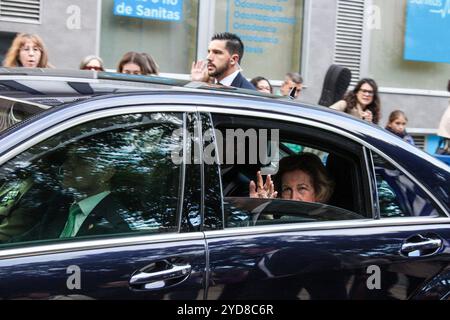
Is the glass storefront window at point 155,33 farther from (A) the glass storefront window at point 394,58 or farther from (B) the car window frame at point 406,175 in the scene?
(B) the car window frame at point 406,175

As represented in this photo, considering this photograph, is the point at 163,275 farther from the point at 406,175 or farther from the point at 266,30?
the point at 266,30

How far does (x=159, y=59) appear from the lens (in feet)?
34.5

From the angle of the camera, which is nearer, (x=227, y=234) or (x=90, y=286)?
(x=90, y=286)

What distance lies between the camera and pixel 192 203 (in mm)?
2699

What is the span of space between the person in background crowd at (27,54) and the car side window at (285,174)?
357 centimetres

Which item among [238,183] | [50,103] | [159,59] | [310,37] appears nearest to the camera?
[50,103]

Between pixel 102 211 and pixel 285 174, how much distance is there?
41.7 inches

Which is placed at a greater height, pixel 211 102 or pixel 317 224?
pixel 211 102

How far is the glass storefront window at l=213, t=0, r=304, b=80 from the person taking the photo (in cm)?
1084

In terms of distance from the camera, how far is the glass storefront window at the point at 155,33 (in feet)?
32.9

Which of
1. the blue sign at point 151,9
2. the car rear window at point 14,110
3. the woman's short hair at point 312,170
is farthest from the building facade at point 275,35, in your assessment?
the car rear window at point 14,110

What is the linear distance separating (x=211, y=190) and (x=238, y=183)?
521 millimetres
